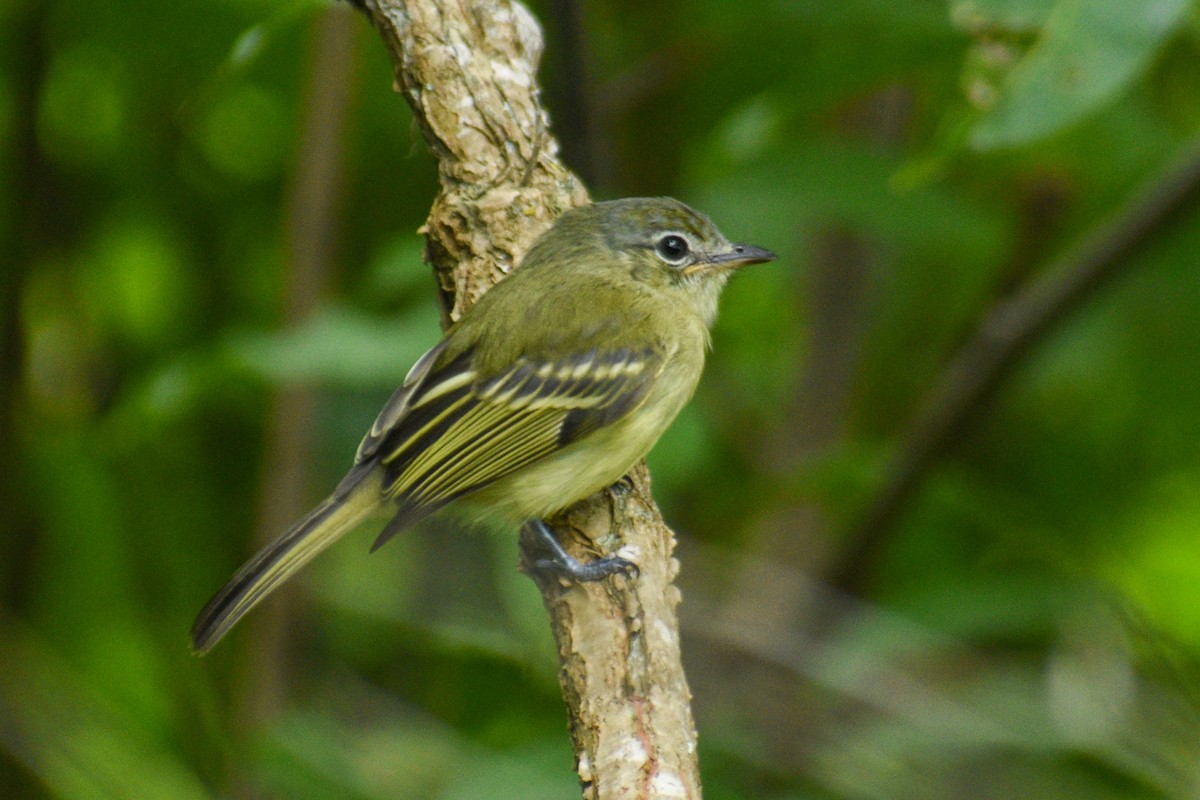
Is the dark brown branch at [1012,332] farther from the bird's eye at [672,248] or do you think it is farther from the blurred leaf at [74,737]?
the blurred leaf at [74,737]

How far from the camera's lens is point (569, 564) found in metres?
3.08

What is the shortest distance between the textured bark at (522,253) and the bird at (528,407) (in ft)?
0.31

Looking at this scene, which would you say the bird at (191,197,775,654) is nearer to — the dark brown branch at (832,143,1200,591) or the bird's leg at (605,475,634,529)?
the bird's leg at (605,475,634,529)

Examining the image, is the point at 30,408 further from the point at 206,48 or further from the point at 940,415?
the point at 940,415

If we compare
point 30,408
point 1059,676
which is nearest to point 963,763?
point 1059,676

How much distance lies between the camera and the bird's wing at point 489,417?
347cm

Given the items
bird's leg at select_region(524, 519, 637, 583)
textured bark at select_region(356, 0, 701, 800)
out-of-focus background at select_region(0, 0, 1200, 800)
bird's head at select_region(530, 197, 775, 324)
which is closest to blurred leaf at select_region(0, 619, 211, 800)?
out-of-focus background at select_region(0, 0, 1200, 800)

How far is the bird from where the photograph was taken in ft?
11.0

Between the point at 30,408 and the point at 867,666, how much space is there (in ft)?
10.2

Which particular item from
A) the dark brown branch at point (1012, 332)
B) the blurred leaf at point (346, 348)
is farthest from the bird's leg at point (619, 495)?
the dark brown branch at point (1012, 332)

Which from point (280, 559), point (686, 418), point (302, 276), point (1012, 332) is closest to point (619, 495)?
point (686, 418)

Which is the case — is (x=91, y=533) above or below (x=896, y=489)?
below

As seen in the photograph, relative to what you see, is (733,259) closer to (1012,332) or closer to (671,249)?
(671,249)

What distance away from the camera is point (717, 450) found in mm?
5148
